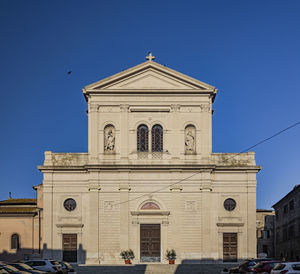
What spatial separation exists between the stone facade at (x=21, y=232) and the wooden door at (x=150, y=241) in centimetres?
Result: 846

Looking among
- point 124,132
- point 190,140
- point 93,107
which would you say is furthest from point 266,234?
point 93,107

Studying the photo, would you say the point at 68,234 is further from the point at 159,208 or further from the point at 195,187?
the point at 195,187

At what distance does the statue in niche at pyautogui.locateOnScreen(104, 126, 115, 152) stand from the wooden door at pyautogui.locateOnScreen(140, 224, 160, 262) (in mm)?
6648

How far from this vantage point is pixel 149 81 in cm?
4700

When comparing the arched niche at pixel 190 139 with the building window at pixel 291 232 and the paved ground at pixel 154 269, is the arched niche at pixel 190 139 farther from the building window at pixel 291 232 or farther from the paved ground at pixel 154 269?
the building window at pixel 291 232

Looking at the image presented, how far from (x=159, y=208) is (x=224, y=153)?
6.83m

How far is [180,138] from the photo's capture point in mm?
46219

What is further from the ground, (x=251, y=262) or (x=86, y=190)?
(x=86, y=190)

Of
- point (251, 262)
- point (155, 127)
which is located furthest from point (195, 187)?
point (251, 262)

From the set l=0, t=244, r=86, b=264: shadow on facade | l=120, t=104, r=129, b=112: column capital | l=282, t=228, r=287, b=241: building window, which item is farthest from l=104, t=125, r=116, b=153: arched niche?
l=282, t=228, r=287, b=241: building window

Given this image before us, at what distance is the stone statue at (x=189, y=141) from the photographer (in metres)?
46.4

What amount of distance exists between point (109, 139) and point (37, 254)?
34.4 ft

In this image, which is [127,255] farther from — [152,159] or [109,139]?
[109,139]

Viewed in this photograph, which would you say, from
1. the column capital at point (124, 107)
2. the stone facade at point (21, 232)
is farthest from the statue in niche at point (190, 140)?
the stone facade at point (21, 232)
